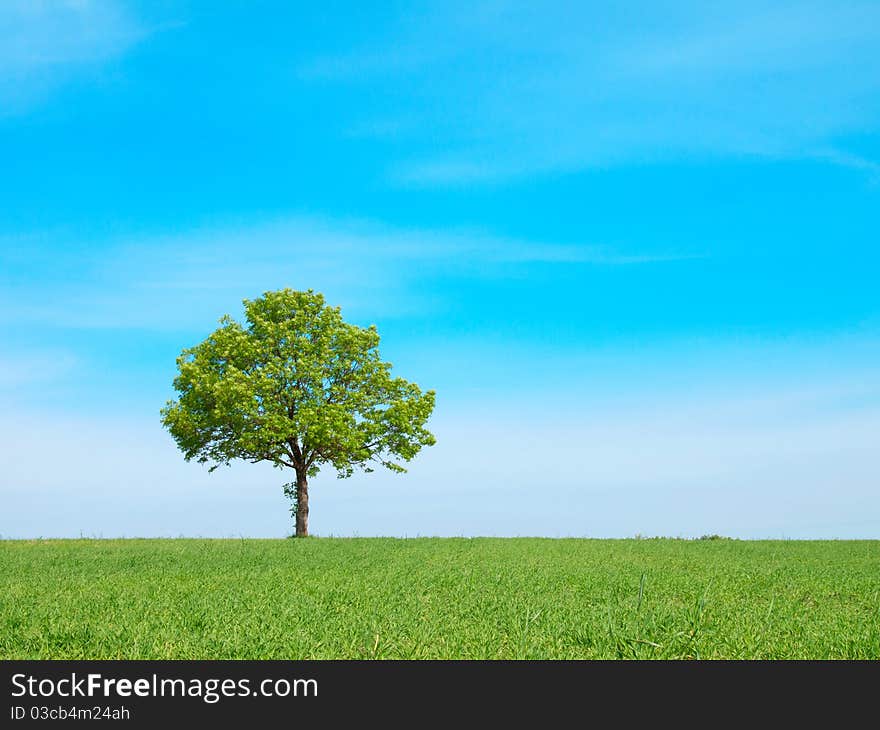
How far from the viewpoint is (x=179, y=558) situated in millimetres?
21938

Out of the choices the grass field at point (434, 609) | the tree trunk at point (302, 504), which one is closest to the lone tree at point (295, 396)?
the tree trunk at point (302, 504)

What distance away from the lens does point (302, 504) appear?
39.2 m

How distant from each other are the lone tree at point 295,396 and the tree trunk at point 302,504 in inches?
2.1

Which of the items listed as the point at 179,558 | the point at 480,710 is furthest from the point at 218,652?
the point at 179,558

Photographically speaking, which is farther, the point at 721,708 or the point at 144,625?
the point at 144,625

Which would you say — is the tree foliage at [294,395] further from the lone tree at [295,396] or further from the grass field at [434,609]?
the grass field at [434,609]

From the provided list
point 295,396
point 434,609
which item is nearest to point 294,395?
point 295,396

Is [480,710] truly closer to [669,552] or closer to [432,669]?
[432,669]

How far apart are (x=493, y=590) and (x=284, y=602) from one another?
378 cm

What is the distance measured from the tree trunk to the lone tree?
0.17ft

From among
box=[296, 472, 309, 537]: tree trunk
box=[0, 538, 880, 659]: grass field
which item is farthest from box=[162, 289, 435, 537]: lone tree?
box=[0, 538, 880, 659]: grass field

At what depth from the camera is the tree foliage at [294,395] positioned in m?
37.4

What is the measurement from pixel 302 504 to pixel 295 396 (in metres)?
5.76

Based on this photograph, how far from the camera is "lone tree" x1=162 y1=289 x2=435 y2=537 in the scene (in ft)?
123
